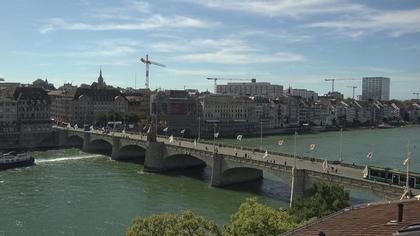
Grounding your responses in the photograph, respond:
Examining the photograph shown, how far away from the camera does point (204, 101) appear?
143750 millimetres

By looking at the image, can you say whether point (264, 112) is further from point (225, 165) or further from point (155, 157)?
point (225, 165)

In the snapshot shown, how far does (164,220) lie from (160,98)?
112 metres

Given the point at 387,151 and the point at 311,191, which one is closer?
the point at 311,191

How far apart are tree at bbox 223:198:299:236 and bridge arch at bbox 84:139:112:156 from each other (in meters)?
63.3

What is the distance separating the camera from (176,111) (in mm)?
133875

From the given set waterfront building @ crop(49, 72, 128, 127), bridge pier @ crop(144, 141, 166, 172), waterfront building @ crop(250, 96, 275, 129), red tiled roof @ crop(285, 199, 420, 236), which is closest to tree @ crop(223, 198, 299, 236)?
red tiled roof @ crop(285, 199, 420, 236)

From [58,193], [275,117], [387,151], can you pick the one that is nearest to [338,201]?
[58,193]

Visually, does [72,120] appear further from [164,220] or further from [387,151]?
[164,220]

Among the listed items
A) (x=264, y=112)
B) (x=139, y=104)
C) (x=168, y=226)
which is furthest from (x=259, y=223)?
(x=264, y=112)

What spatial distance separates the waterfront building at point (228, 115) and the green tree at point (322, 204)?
9816cm

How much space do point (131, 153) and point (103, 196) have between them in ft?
99.1

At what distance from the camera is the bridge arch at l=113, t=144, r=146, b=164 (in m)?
76.5

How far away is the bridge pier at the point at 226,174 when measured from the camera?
177 ft

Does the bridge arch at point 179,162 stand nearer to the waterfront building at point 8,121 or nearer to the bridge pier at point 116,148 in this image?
the bridge pier at point 116,148
